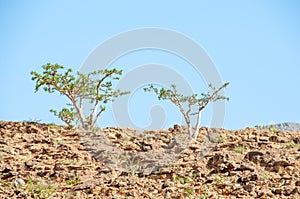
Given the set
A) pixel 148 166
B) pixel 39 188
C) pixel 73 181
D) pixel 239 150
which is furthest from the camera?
pixel 239 150

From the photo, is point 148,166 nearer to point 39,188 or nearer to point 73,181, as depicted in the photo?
point 73,181

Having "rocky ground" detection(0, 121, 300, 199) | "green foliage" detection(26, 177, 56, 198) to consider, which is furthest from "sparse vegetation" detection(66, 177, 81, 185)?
"green foliage" detection(26, 177, 56, 198)

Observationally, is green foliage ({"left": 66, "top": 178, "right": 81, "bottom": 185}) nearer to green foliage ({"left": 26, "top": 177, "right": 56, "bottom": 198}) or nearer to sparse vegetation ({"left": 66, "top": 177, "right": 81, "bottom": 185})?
sparse vegetation ({"left": 66, "top": 177, "right": 81, "bottom": 185})

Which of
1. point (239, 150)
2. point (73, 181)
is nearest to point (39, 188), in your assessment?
point (73, 181)

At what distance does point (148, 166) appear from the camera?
472 inches

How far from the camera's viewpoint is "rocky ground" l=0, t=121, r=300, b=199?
10.0 metres

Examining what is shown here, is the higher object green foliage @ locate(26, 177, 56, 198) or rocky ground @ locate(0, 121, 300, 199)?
rocky ground @ locate(0, 121, 300, 199)

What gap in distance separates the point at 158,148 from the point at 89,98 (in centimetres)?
500

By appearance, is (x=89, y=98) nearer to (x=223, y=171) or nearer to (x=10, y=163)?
(x=10, y=163)

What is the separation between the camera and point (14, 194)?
33.3 feet

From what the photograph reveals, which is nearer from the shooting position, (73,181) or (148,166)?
(73,181)

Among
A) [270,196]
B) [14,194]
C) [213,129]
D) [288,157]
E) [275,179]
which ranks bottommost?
[14,194]

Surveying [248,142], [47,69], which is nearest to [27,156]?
[47,69]

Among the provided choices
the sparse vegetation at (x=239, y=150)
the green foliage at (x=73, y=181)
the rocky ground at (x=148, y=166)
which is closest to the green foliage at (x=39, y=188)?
the rocky ground at (x=148, y=166)
